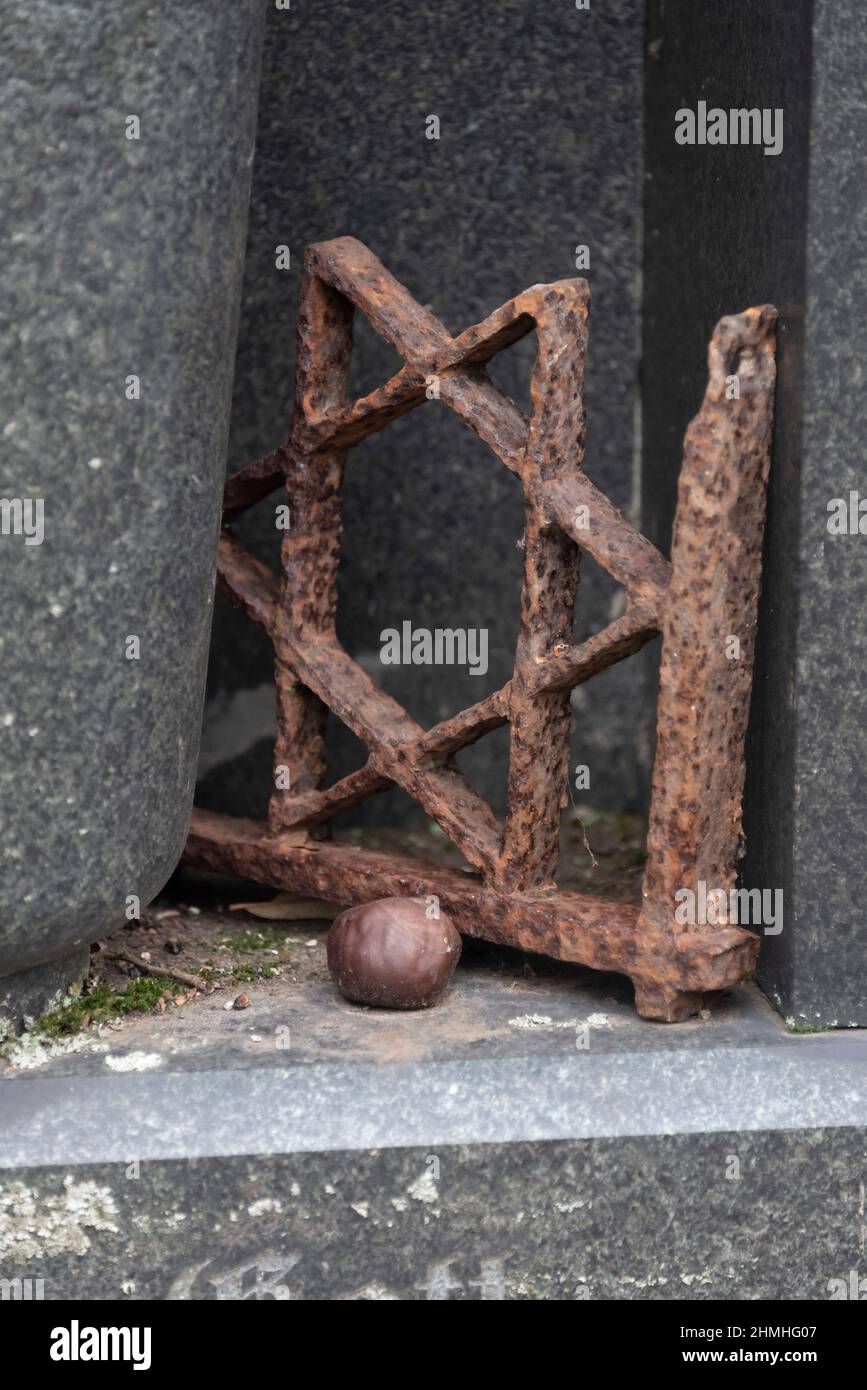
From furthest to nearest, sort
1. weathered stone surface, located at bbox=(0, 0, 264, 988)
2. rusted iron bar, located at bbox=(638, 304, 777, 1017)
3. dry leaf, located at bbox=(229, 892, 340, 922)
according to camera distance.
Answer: dry leaf, located at bbox=(229, 892, 340, 922), rusted iron bar, located at bbox=(638, 304, 777, 1017), weathered stone surface, located at bbox=(0, 0, 264, 988)

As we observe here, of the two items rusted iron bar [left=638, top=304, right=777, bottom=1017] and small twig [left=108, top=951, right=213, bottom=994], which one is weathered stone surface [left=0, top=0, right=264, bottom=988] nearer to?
small twig [left=108, top=951, right=213, bottom=994]

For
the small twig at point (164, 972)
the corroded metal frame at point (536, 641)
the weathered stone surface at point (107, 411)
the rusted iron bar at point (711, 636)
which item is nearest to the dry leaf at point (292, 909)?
the corroded metal frame at point (536, 641)

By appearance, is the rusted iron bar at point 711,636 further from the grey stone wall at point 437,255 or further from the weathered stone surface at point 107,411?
Answer: the grey stone wall at point 437,255

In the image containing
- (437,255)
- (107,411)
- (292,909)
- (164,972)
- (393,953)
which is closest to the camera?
(107,411)

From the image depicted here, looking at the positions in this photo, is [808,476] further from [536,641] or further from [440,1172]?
[440,1172]

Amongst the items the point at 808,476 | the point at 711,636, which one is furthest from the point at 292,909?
the point at 808,476

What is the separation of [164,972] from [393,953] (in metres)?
0.27

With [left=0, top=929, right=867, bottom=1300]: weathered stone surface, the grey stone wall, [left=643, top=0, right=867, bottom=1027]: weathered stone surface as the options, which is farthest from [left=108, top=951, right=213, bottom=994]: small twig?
[left=643, top=0, right=867, bottom=1027]: weathered stone surface

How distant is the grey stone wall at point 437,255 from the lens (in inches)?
75.8

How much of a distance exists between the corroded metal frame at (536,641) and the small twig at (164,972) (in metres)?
0.17

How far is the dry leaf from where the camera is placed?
6.11 feet

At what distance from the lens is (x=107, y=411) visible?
1390mm

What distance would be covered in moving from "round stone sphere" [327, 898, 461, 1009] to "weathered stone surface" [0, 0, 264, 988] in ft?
0.66

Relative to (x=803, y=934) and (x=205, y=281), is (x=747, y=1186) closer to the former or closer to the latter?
(x=803, y=934)
